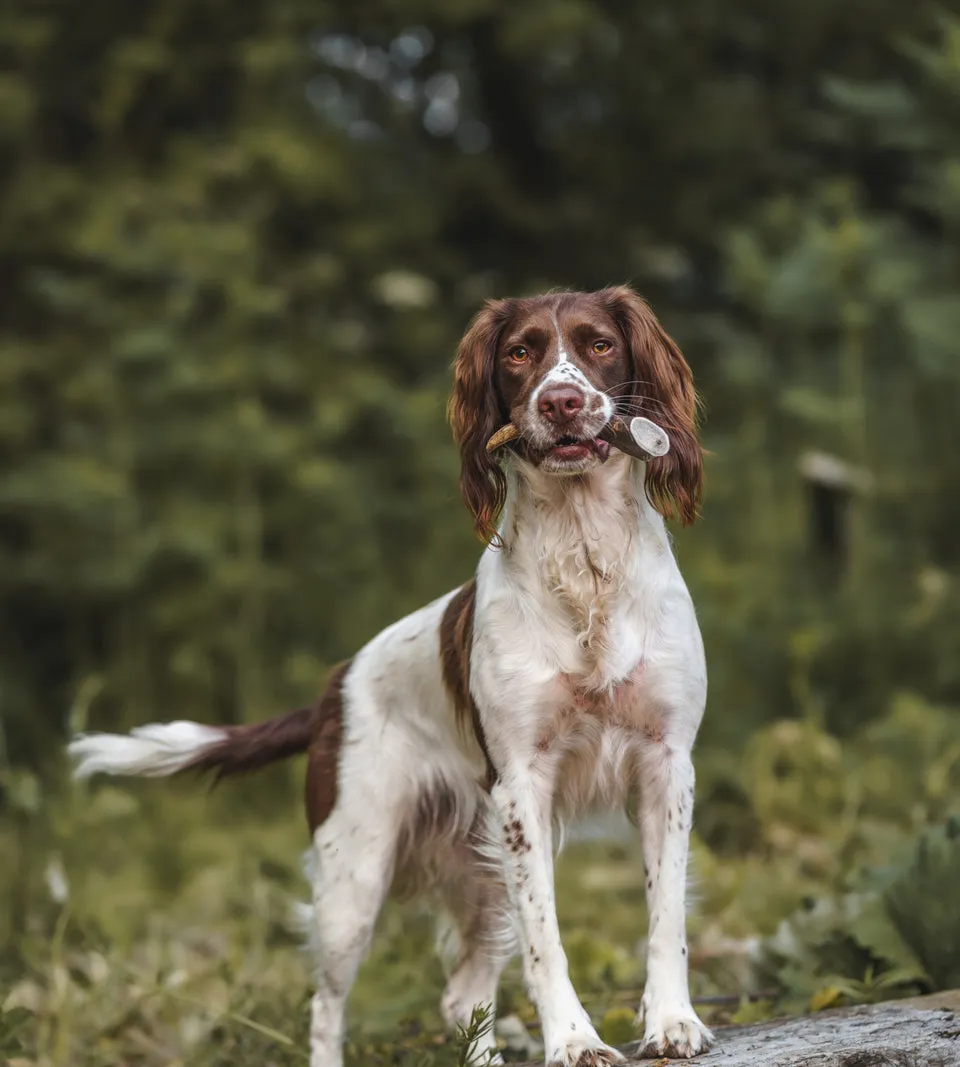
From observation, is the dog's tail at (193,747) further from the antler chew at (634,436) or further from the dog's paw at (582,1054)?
the dog's paw at (582,1054)

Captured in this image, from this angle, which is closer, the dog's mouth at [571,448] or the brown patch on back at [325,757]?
the dog's mouth at [571,448]

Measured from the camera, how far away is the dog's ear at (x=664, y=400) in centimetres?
304

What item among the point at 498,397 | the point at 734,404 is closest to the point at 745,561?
the point at 734,404

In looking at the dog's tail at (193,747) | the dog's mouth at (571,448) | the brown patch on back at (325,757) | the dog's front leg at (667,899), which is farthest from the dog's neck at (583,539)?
A: the dog's tail at (193,747)

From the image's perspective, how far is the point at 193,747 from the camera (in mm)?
3832

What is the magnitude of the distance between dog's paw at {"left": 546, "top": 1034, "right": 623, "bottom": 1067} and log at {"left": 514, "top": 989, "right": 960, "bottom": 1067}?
3 cm

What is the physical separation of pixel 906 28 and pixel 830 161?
84cm

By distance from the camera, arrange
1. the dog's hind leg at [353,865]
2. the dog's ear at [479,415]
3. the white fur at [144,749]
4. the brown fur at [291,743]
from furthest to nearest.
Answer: the white fur at [144,749], the brown fur at [291,743], the dog's hind leg at [353,865], the dog's ear at [479,415]

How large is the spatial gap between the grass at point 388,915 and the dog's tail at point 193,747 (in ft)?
0.81

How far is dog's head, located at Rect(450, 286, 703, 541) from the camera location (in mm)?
2949

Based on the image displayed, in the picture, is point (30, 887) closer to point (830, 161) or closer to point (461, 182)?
point (461, 182)

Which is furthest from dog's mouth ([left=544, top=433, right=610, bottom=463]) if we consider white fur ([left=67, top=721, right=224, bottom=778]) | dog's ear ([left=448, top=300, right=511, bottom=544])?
white fur ([left=67, top=721, right=224, bottom=778])

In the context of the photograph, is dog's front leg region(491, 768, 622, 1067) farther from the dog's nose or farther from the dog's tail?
the dog's tail

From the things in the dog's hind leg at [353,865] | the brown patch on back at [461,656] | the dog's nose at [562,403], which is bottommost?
the dog's hind leg at [353,865]
